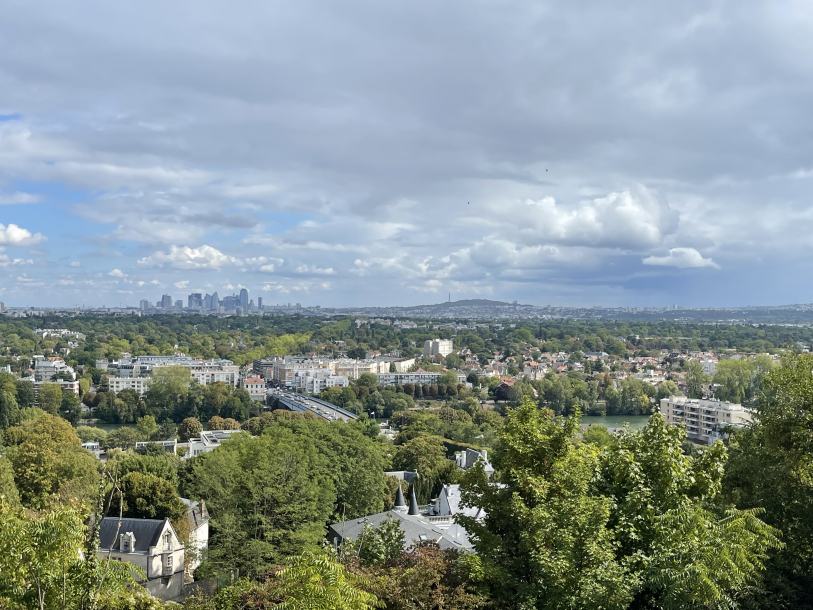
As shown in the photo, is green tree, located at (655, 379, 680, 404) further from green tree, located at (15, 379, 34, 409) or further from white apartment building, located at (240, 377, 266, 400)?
green tree, located at (15, 379, 34, 409)

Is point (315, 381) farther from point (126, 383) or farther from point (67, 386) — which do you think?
point (67, 386)

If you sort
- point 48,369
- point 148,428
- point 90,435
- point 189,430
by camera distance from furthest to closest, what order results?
point 48,369
point 189,430
point 148,428
point 90,435

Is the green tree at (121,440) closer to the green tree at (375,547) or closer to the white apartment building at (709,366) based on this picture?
the green tree at (375,547)

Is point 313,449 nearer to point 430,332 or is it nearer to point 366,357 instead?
point 366,357

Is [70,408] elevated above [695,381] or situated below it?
below

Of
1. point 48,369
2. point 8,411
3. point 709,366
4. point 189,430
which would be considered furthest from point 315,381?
point 709,366

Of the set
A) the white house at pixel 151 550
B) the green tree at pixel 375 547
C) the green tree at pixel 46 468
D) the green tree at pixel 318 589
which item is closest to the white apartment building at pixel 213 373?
the green tree at pixel 46 468
